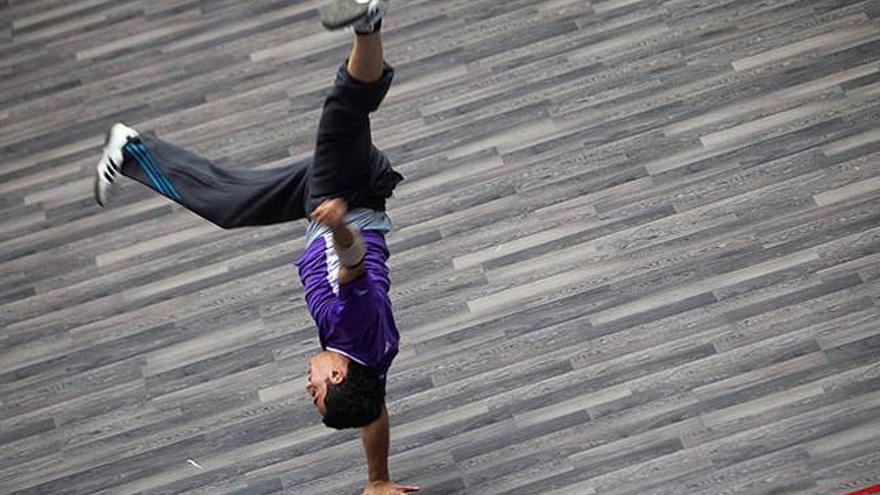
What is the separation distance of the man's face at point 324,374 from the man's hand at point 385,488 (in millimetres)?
391

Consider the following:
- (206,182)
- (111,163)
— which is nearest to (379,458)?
(206,182)

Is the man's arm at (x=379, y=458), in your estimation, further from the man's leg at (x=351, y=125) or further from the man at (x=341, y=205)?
the man's leg at (x=351, y=125)

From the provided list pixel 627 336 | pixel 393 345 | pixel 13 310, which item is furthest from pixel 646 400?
pixel 13 310

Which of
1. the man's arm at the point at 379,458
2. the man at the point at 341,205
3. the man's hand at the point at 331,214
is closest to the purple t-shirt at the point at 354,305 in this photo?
the man at the point at 341,205

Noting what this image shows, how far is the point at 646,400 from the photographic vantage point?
396cm

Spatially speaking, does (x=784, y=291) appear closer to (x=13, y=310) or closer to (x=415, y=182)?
(x=415, y=182)

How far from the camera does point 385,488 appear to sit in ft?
12.0

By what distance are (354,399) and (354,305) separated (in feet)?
0.76

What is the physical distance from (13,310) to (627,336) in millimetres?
1946

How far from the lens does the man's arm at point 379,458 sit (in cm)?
351

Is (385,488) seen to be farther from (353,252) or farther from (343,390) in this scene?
(353,252)

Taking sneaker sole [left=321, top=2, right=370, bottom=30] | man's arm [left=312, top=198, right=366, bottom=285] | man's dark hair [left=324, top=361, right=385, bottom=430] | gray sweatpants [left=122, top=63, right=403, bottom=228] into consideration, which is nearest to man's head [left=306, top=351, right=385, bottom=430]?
man's dark hair [left=324, top=361, right=385, bottom=430]

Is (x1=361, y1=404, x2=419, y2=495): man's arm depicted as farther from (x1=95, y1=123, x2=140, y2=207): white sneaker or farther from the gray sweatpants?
(x1=95, y1=123, x2=140, y2=207): white sneaker

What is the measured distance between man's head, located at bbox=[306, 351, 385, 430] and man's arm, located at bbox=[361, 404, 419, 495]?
10 cm
